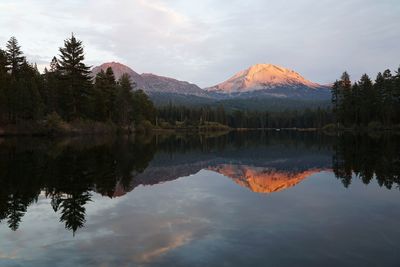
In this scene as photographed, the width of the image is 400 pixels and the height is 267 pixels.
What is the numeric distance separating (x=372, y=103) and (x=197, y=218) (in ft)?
354

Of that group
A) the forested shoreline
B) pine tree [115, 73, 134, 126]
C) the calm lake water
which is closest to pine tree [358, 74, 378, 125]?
the forested shoreline

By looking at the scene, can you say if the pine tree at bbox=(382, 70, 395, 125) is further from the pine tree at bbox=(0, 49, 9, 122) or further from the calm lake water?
the pine tree at bbox=(0, 49, 9, 122)

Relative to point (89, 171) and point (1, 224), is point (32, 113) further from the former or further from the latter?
point (1, 224)

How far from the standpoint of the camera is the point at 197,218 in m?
13.1

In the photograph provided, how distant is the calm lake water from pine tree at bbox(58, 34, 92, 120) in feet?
178

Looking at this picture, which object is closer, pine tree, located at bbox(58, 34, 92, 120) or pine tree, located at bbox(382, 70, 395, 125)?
pine tree, located at bbox(58, 34, 92, 120)

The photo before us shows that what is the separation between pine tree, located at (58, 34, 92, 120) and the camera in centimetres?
7588

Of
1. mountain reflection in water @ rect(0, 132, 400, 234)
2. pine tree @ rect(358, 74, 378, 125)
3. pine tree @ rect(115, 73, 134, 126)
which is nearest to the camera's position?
mountain reflection in water @ rect(0, 132, 400, 234)

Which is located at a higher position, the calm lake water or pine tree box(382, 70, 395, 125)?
pine tree box(382, 70, 395, 125)

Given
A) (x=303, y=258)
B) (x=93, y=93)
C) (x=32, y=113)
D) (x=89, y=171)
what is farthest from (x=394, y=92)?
(x=303, y=258)

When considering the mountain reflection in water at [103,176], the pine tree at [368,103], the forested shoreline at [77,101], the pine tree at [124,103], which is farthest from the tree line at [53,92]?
the pine tree at [368,103]

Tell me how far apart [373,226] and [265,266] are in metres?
5.22

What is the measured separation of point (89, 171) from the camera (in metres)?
23.8

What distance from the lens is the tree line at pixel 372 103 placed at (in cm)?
10496
